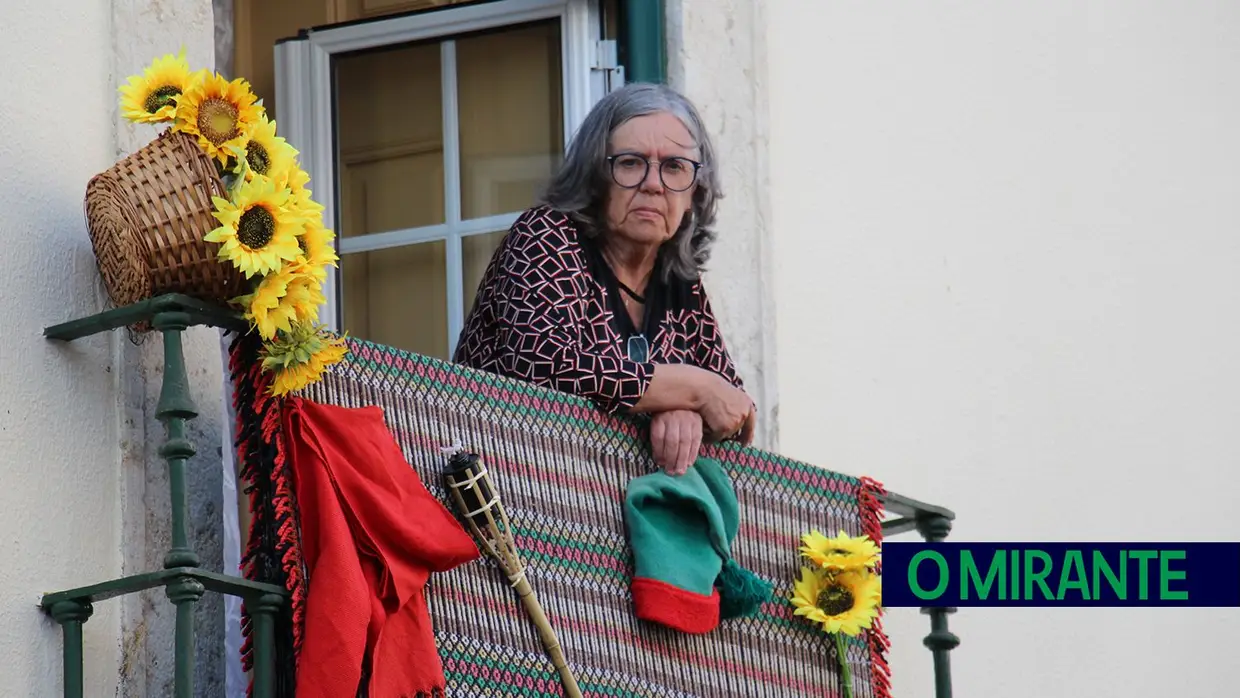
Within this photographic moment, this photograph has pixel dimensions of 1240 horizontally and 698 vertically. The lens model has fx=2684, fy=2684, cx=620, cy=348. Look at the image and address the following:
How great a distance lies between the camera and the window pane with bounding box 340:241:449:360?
250 inches

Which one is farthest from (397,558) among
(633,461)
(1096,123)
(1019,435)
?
(1096,123)

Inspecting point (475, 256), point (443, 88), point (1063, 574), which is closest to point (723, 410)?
point (475, 256)

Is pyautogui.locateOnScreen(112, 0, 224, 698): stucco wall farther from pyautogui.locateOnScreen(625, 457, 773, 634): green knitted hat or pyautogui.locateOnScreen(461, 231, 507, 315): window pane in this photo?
pyautogui.locateOnScreen(461, 231, 507, 315): window pane

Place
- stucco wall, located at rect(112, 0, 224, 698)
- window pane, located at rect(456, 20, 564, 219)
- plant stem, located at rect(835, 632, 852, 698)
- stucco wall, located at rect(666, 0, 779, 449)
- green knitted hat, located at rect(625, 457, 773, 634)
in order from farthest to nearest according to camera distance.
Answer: window pane, located at rect(456, 20, 564, 219)
stucco wall, located at rect(666, 0, 779, 449)
plant stem, located at rect(835, 632, 852, 698)
green knitted hat, located at rect(625, 457, 773, 634)
stucco wall, located at rect(112, 0, 224, 698)

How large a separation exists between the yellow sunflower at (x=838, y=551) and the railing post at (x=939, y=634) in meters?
0.35

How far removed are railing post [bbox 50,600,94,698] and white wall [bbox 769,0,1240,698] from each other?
222 cm

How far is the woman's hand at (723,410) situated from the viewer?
17.0ft

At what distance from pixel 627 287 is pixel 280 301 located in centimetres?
114

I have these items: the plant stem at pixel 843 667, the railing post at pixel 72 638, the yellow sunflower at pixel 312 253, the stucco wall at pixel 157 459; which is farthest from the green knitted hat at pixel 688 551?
the railing post at pixel 72 638

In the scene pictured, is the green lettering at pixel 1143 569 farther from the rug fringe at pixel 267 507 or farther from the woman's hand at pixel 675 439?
the rug fringe at pixel 267 507

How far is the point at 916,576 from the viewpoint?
5.84 m

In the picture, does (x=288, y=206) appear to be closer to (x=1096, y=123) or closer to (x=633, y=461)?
(x=633, y=461)

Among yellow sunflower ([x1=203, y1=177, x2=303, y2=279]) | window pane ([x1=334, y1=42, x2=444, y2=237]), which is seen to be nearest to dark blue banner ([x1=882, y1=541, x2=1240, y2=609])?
window pane ([x1=334, y1=42, x2=444, y2=237])

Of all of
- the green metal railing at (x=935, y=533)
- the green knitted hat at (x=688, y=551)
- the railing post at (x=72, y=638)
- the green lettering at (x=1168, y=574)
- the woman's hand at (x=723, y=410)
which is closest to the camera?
the railing post at (x=72, y=638)
